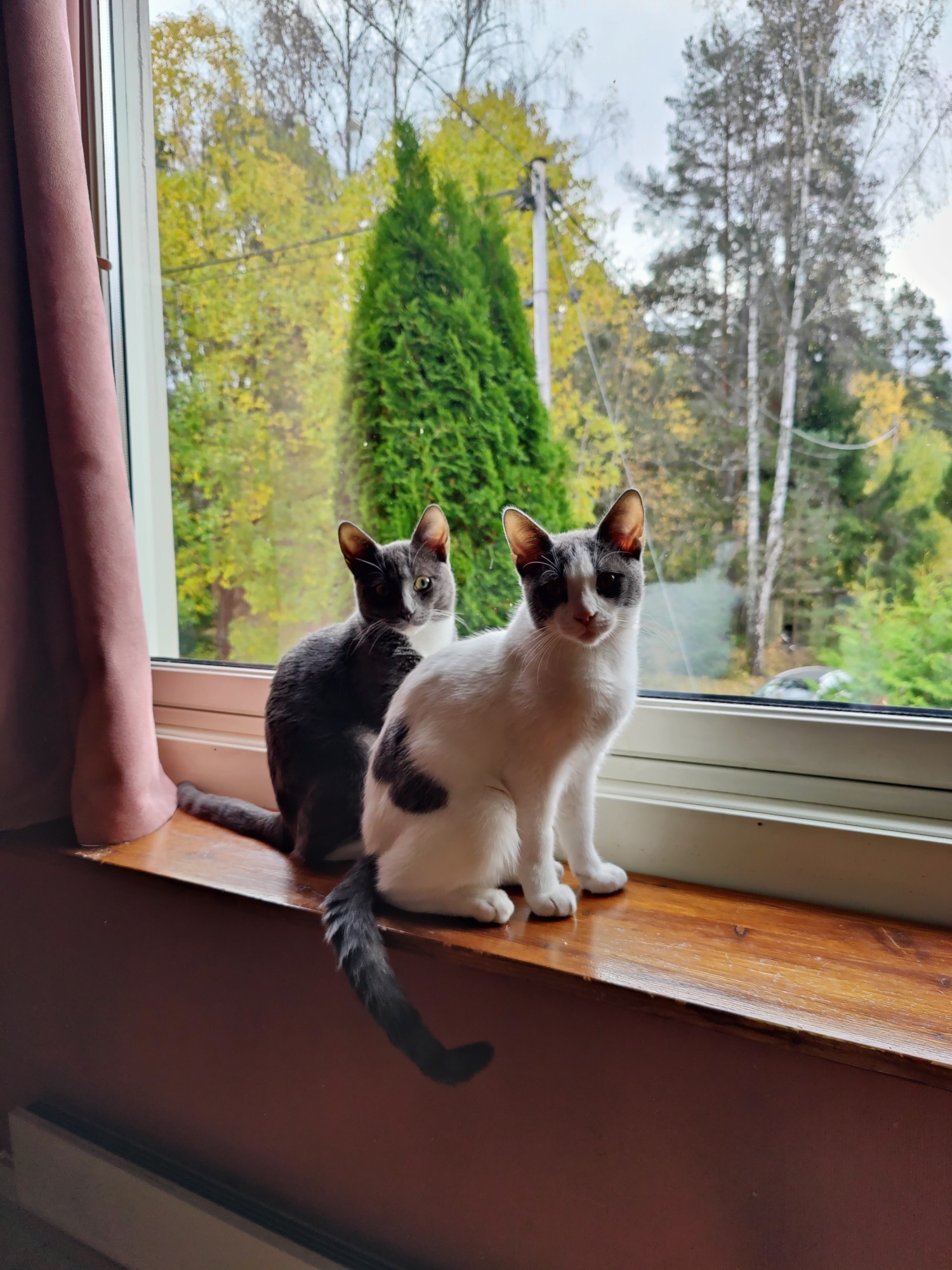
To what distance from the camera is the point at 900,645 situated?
0.81 metres

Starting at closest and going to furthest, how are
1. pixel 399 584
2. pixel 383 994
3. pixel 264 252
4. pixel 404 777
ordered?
pixel 383 994, pixel 404 777, pixel 399 584, pixel 264 252

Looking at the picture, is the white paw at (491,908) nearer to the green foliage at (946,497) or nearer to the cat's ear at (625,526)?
the cat's ear at (625,526)

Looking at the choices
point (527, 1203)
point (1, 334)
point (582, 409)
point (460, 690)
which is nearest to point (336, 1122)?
point (527, 1203)

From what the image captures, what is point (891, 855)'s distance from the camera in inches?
29.4

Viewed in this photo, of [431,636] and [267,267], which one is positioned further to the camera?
[267,267]

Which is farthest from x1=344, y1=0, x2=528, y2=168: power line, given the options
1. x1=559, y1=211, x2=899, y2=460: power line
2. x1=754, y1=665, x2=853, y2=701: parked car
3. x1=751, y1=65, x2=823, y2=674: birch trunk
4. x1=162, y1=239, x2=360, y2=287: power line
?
x1=754, y1=665, x2=853, y2=701: parked car

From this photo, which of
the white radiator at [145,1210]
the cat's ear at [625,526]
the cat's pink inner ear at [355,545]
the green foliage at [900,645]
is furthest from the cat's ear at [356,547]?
the white radiator at [145,1210]

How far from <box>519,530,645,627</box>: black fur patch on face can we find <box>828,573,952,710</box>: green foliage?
0.27m

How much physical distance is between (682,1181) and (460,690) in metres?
0.47

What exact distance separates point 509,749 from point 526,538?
198 millimetres

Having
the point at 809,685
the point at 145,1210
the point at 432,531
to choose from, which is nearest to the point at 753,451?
the point at 809,685

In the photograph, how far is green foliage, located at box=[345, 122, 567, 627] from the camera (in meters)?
1.01

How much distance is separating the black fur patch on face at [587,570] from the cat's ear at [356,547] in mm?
210

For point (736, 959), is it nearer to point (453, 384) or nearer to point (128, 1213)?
point (453, 384)
